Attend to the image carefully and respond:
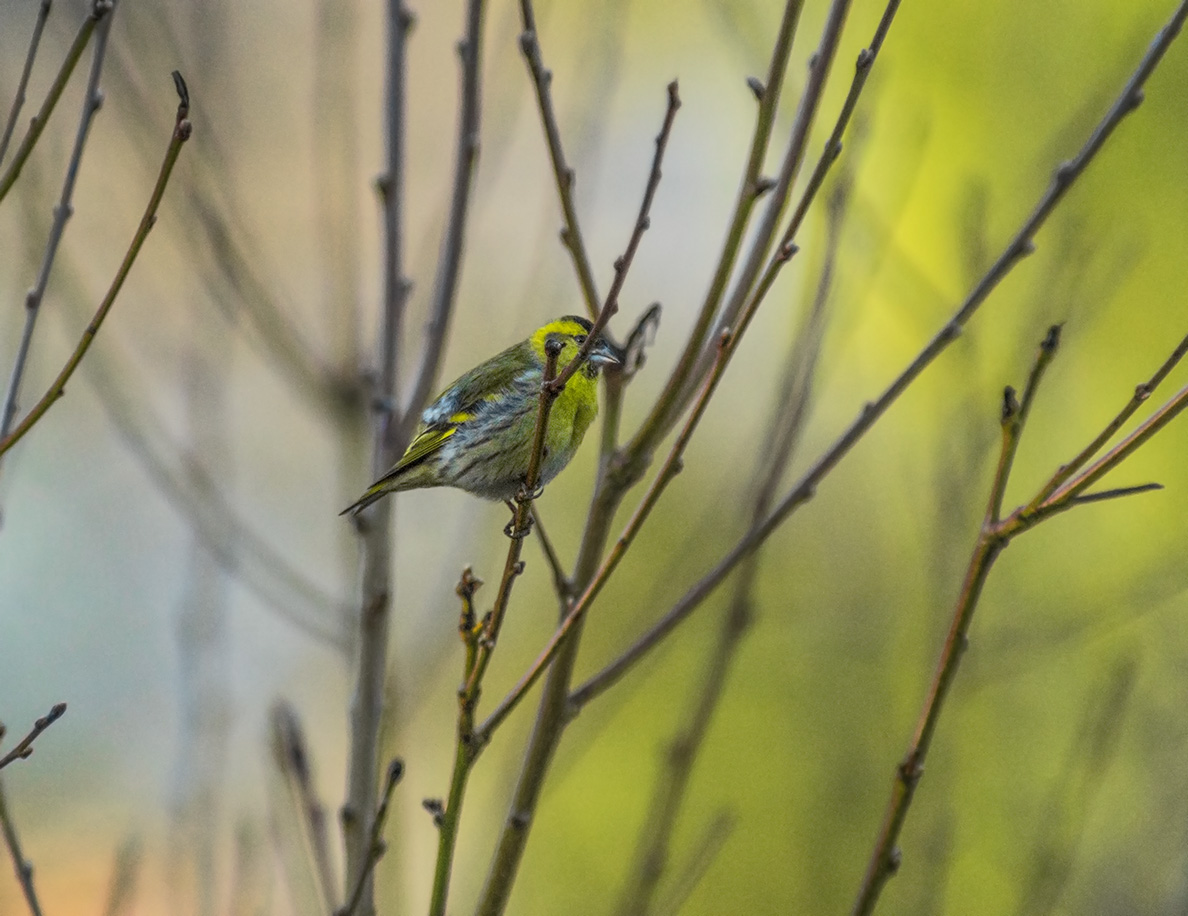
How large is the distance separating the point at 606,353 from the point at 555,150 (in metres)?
0.60

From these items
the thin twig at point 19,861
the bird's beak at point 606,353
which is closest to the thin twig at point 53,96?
the thin twig at point 19,861

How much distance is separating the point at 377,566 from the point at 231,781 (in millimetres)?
4858

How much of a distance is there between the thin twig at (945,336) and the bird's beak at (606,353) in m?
0.41

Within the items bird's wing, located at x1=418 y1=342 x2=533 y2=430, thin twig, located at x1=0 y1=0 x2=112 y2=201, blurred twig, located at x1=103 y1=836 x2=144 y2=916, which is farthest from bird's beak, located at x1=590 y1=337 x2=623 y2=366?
blurred twig, located at x1=103 y1=836 x2=144 y2=916

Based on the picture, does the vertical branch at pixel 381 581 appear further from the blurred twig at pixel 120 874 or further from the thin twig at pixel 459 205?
the blurred twig at pixel 120 874

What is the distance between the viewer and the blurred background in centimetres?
409

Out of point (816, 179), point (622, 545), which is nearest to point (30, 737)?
point (622, 545)

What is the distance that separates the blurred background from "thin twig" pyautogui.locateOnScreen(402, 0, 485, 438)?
1035 millimetres

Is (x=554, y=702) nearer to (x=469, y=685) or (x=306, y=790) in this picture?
(x=469, y=685)

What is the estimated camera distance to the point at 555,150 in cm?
184

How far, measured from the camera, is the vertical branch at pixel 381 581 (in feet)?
6.69

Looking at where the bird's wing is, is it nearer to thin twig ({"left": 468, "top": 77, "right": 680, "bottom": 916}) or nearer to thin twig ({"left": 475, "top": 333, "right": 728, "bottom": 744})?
thin twig ({"left": 468, "top": 77, "right": 680, "bottom": 916})

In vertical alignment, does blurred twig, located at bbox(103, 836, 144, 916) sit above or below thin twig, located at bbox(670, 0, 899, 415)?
below

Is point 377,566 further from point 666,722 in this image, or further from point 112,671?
point 112,671
